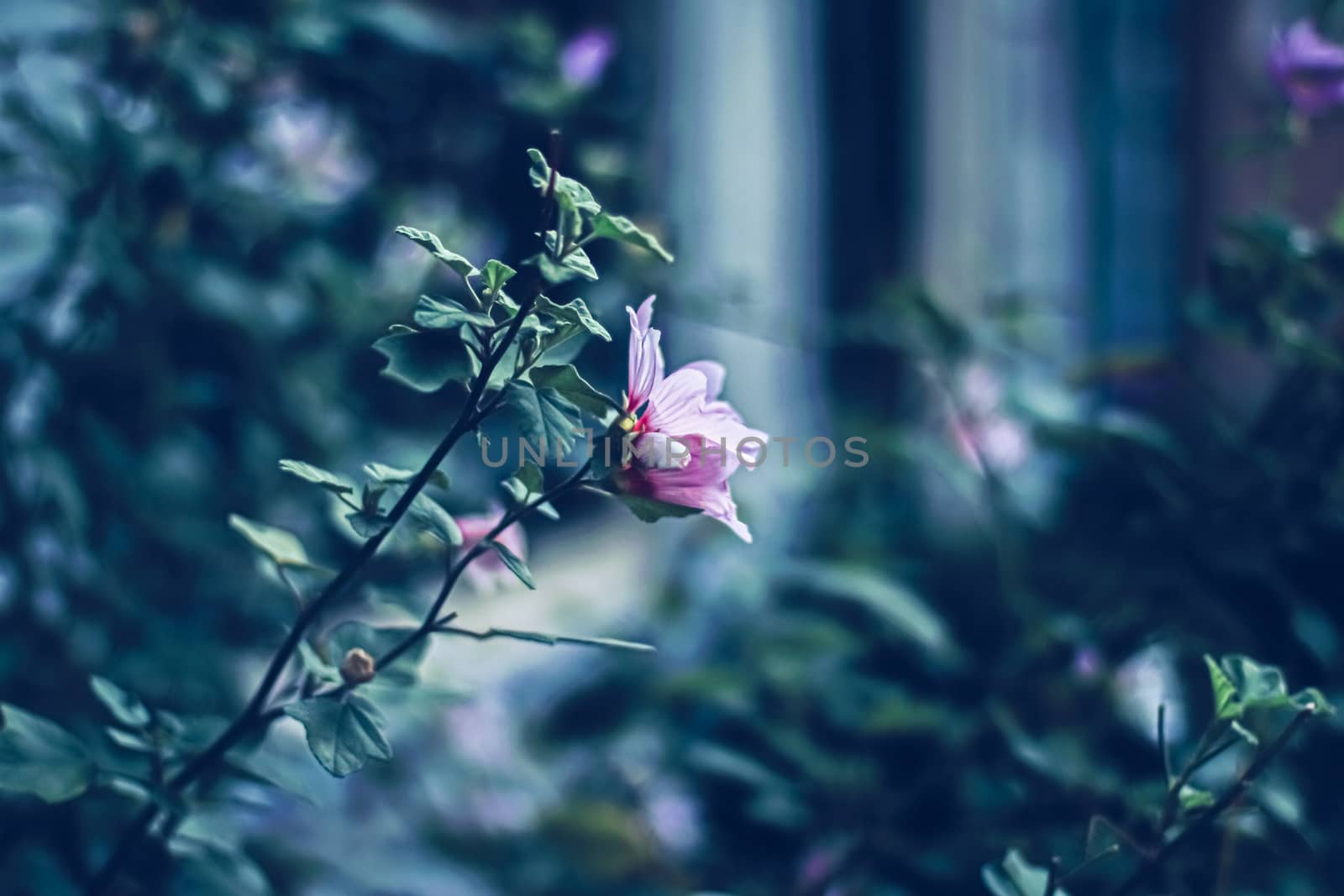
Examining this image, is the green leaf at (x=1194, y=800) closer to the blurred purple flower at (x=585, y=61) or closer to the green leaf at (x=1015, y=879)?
the green leaf at (x=1015, y=879)

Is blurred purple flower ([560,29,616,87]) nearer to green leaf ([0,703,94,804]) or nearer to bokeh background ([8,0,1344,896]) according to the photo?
bokeh background ([8,0,1344,896])

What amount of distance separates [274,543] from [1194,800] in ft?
1.24

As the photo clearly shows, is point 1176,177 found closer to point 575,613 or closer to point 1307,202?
point 1307,202

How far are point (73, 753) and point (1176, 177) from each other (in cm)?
190

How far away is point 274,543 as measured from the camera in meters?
0.44

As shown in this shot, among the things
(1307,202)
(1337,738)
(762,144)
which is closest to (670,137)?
(762,144)

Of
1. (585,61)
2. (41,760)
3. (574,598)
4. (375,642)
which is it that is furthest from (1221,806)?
(574,598)

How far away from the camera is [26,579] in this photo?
635 mm

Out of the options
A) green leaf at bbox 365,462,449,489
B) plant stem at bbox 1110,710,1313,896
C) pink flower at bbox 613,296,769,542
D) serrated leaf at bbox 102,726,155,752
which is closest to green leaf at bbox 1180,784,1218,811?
plant stem at bbox 1110,710,1313,896

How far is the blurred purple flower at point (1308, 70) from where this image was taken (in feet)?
2.03

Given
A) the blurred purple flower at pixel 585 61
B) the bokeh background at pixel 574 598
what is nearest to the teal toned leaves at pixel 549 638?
the bokeh background at pixel 574 598

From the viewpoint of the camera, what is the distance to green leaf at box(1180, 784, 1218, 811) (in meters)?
0.38

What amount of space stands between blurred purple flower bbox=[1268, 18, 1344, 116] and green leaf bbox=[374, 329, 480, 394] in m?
0.56

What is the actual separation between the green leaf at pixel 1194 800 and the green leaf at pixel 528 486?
0.26 meters
